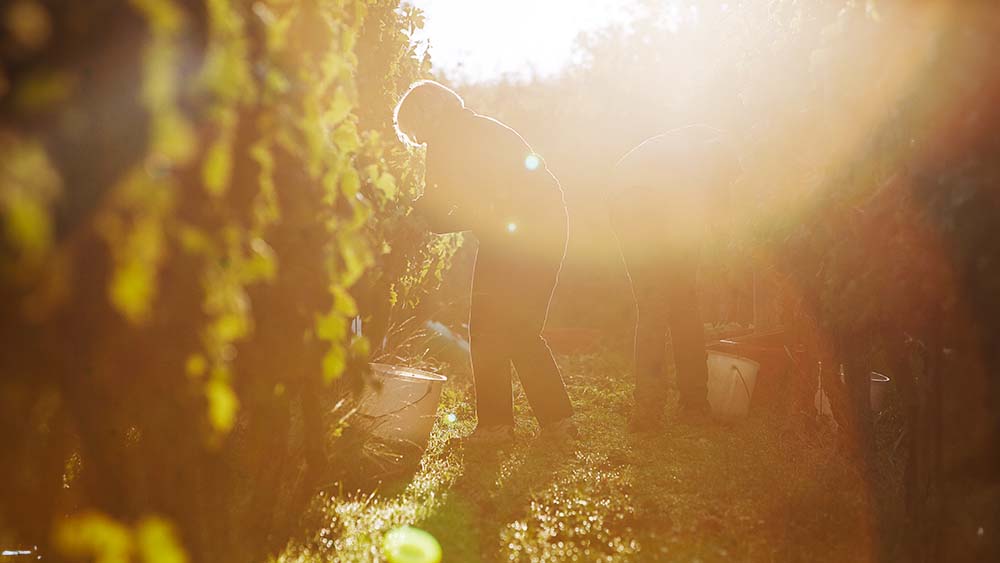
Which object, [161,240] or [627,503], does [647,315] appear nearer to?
[627,503]

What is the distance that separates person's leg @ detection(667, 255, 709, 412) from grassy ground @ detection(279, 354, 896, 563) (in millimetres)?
522

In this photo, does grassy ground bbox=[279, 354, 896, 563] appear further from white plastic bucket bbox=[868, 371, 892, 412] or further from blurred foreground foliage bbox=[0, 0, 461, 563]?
blurred foreground foliage bbox=[0, 0, 461, 563]

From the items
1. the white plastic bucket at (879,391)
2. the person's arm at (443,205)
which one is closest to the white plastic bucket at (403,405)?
the person's arm at (443,205)

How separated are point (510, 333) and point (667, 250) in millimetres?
1498

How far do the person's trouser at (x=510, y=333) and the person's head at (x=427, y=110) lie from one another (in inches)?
36.1

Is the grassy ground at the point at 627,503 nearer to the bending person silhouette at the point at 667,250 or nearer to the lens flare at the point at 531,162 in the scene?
the bending person silhouette at the point at 667,250

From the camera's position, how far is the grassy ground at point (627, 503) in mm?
3357

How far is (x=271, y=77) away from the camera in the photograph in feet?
6.10

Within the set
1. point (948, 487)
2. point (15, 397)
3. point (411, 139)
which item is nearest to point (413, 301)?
point (411, 139)

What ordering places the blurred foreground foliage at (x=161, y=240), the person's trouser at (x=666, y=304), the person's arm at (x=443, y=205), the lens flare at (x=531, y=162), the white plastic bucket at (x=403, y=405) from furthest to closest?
1. the person's trouser at (x=666, y=304)
2. the lens flare at (x=531, y=162)
3. the person's arm at (x=443, y=205)
4. the white plastic bucket at (x=403, y=405)
5. the blurred foreground foliage at (x=161, y=240)

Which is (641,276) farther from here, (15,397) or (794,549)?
(15,397)

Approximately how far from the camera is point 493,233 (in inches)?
230

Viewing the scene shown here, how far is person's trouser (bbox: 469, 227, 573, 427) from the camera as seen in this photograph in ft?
18.9

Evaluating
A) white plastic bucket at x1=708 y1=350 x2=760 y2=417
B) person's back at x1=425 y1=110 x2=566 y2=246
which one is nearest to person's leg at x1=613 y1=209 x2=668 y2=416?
white plastic bucket at x1=708 y1=350 x2=760 y2=417
